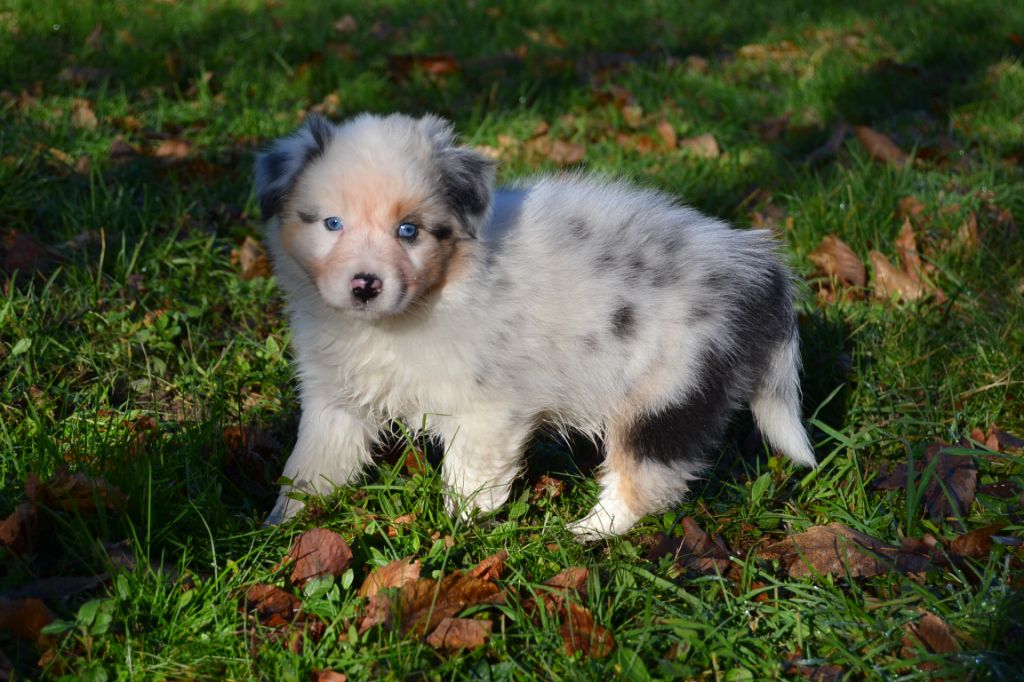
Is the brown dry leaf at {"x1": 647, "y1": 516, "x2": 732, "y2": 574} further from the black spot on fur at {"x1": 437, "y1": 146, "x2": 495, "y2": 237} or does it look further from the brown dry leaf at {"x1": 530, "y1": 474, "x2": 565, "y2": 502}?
the black spot on fur at {"x1": 437, "y1": 146, "x2": 495, "y2": 237}

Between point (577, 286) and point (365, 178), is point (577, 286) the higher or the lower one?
the lower one

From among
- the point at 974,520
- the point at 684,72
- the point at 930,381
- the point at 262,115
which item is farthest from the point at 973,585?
the point at 684,72

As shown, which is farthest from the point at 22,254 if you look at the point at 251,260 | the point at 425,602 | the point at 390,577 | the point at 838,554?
the point at 838,554

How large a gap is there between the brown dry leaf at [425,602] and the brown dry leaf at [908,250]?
8.79ft

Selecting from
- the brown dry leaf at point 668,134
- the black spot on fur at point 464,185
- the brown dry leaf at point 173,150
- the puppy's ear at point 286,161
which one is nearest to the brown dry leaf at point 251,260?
the brown dry leaf at point 173,150

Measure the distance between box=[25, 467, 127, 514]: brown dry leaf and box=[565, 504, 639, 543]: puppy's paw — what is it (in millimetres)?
1324

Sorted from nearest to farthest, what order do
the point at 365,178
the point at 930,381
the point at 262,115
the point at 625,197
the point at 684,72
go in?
the point at 365,178 → the point at 625,197 → the point at 930,381 → the point at 262,115 → the point at 684,72

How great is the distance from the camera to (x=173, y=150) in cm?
511

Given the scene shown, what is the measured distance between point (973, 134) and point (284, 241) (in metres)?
4.58

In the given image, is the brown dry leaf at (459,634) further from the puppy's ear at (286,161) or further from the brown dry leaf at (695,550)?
the puppy's ear at (286,161)

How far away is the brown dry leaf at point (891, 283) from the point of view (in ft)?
14.0

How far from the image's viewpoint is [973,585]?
260 centimetres

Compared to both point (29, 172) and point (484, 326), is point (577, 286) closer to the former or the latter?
point (484, 326)

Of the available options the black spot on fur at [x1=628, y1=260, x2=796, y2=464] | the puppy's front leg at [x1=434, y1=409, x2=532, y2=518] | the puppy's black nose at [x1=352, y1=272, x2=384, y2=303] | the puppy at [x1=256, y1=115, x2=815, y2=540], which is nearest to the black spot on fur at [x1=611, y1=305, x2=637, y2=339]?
the puppy at [x1=256, y1=115, x2=815, y2=540]
